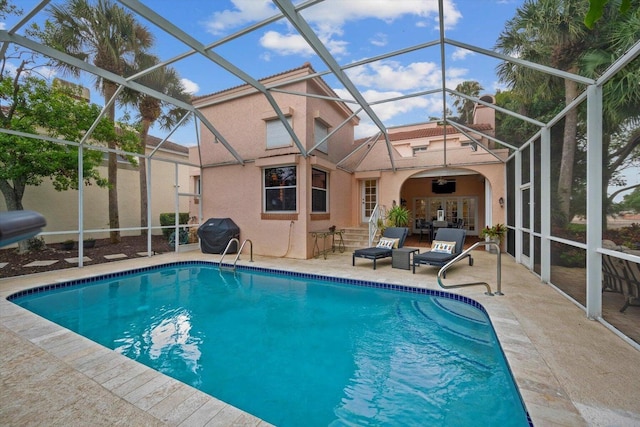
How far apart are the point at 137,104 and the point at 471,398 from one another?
14.6 m

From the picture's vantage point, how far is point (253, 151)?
11.2m

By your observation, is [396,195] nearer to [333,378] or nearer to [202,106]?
[202,106]

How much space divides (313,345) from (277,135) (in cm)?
824

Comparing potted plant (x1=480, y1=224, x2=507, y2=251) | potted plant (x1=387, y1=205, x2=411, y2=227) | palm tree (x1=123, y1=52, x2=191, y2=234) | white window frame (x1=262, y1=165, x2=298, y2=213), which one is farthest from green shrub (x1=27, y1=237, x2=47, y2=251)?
potted plant (x1=480, y1=224, x2=507, y2=251)

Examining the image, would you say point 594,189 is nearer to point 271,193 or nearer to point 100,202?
point 271,193

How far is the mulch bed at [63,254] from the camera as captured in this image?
8.17m

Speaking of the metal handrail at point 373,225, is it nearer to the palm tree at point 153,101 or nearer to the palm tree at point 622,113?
the palm tree at point 622,113

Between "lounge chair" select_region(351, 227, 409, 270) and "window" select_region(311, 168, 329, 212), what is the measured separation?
2640mm

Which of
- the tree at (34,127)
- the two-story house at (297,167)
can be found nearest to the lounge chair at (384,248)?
the two-story house at (297,167)

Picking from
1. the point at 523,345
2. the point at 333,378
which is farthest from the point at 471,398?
the point at 333,378

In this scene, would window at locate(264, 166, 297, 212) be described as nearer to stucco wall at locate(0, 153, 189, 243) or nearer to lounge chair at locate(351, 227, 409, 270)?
lounge chair at locate(351, 227, 409, 270)

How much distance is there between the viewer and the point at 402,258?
27.1 ft

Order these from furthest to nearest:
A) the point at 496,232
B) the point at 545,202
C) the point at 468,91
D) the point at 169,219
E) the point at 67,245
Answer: the point at 468,91, the point at 169,219, the point at 67,245, the point at 496,232, the point at 545,202

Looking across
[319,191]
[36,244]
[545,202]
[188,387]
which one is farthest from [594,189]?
[36,244]
